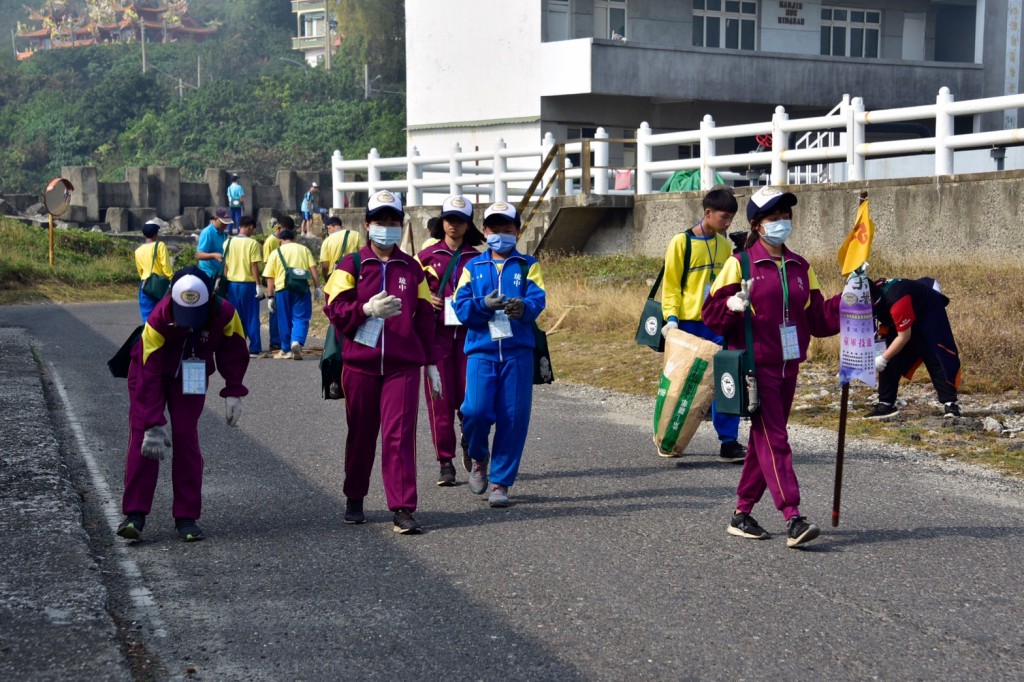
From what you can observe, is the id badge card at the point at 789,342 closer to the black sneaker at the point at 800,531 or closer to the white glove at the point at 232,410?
the black sneaker at the point at 800,531

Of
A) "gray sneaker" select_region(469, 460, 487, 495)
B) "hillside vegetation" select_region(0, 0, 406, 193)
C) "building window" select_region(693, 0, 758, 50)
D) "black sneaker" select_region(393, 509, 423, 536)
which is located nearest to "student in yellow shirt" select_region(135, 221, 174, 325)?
"gray sneaker" select_region(469, 460, 487, 495)

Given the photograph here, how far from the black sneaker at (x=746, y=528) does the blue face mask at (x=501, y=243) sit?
2131mm

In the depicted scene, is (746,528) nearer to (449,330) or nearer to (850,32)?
(449,330)

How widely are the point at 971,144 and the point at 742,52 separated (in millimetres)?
17310

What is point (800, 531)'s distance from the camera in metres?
6.92

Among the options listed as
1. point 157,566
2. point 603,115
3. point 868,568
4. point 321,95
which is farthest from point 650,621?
A: point 321,95

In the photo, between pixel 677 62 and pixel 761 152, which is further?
pixel 677 62

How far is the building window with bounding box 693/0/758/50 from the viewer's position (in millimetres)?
35438

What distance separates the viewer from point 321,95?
71.7 metres

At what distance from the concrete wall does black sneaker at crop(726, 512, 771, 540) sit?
10791mm

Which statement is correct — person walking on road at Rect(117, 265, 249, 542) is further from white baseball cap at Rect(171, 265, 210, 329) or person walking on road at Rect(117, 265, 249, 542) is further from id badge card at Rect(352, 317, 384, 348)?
id badge card at Rect(352, 317, 384, 348)

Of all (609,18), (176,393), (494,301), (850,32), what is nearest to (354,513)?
(176,393)

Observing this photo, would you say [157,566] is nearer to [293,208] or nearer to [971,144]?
[971,144]

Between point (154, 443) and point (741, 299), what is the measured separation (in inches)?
121
